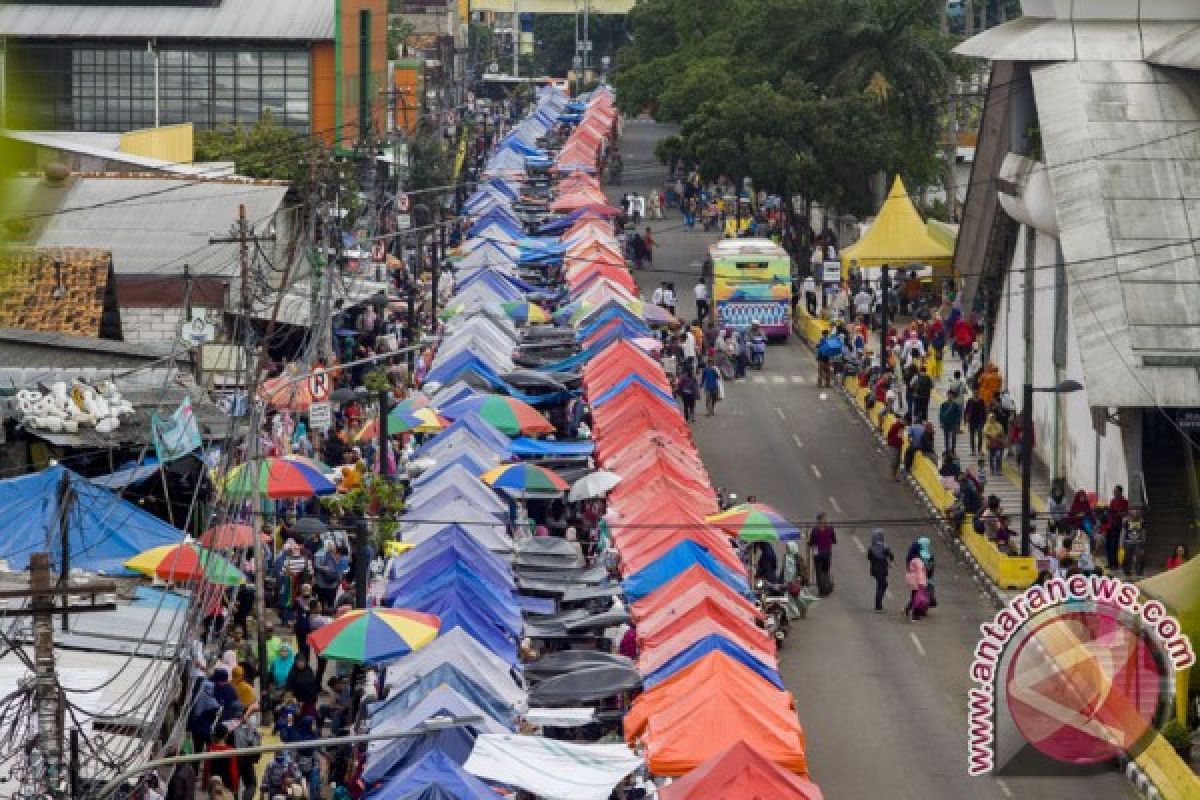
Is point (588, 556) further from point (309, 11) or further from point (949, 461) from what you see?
point (309, 11)

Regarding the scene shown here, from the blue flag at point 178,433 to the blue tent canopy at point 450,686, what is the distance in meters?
8.87

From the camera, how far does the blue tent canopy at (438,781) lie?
18.8 metres

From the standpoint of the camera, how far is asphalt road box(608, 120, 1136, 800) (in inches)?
953

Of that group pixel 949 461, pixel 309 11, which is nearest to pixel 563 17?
pixel 309 11

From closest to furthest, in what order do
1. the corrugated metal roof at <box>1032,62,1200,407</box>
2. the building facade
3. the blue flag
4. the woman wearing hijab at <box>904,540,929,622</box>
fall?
the blue flag
the woman wearing hijab at <box>904,540,929,622</box>
the corrugated metal roof at <box>1032,62,1200,407</box>
the building facade

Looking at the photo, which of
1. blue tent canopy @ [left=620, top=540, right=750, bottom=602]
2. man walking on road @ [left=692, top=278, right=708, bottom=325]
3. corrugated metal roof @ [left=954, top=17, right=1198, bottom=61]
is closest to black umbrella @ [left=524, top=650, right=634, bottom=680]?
blue tent canopy @ [left=620, top=540, right=750, bottom=602]

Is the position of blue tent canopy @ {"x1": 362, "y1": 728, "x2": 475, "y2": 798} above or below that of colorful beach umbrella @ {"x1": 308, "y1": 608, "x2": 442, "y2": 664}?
below

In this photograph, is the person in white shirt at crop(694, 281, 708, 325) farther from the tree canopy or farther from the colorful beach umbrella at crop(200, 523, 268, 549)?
the colorful beach umbrella at crop(200, 523, 268, 549)

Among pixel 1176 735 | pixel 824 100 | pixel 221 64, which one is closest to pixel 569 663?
pixel 1176 735

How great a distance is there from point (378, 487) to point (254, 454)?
16.0 ft

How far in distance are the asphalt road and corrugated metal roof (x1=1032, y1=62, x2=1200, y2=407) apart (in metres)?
3.97

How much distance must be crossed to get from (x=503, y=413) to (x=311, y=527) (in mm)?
6741

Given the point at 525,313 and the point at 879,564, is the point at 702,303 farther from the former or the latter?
the point at 879,564

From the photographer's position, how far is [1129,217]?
117 ft
